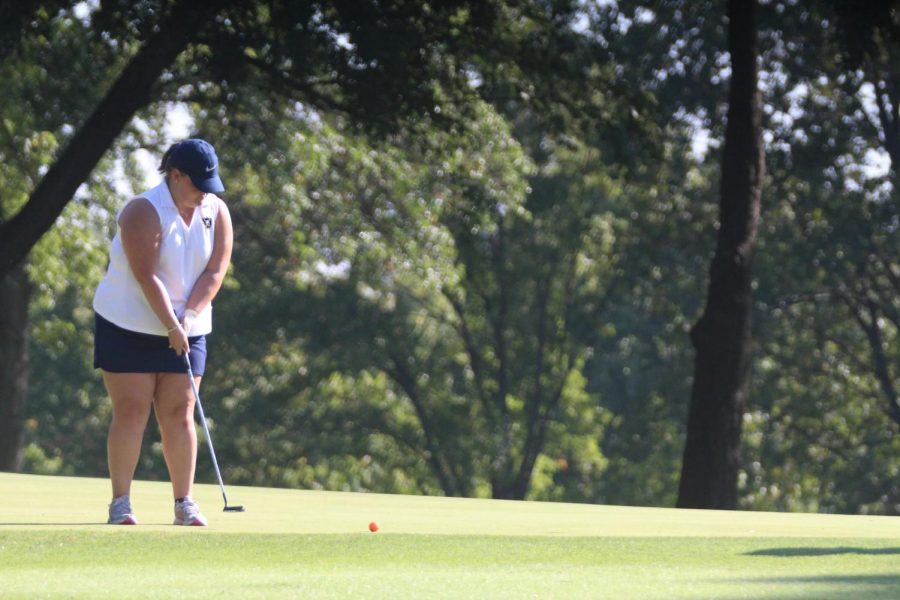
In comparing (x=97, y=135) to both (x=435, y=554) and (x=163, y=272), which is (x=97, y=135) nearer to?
(x=163, y=272)

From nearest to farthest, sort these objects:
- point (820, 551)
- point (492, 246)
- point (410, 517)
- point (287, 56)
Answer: point (820, 551) < point (410, 517) < point (287, 56) < point (492, 246)

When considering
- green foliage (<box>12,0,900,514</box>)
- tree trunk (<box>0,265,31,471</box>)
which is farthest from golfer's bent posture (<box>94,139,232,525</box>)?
tree trunk (<box>0,265,31,471</box>)

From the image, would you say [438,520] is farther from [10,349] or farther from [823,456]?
[823,456]

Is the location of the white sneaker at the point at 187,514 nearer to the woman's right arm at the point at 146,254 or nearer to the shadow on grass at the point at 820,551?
the woman's right arm at the point at 146,254

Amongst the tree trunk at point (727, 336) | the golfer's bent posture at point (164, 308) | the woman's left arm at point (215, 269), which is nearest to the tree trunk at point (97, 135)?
the tree trunk at point (727, 336)

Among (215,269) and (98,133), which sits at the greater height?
(98,133)

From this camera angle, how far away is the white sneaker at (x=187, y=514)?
7301mm

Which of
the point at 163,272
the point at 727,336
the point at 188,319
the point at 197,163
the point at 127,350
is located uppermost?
the point at 197,163

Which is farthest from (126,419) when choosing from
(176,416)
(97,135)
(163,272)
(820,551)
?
(97,135)

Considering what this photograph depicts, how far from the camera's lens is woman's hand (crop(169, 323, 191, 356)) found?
7301mm

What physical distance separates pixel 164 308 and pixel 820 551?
111 inches

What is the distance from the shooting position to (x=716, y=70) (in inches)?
1102

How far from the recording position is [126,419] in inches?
297

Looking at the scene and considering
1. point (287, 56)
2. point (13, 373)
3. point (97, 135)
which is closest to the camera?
point (97, 135)
